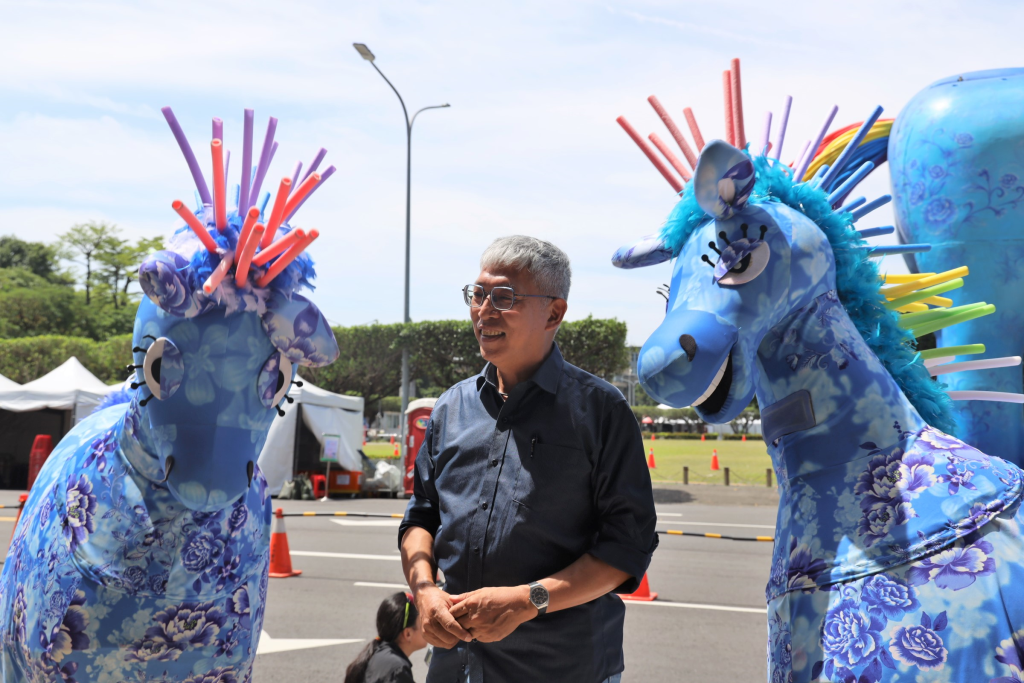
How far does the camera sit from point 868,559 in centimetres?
166

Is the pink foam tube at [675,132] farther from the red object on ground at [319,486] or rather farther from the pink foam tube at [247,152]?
the red object on ground at [319,486]

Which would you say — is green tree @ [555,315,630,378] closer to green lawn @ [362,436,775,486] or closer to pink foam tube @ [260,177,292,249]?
green lawn @ [362,436,775,486]

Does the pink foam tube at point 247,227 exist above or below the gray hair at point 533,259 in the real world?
above

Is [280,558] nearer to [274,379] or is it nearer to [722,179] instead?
[274,379]

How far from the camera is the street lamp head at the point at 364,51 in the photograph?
1510 cm

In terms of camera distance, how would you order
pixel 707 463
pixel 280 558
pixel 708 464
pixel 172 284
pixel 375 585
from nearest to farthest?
1. pixel 172 284
2. pixel 375 585
3. pixel 280 558
4. pixel 708 464
5. pixel 707 463

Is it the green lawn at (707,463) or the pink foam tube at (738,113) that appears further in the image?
the green lawn at (707,463)

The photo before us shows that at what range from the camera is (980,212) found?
9.35 feet

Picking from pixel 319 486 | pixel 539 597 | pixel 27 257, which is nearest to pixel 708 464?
pixel 319 486

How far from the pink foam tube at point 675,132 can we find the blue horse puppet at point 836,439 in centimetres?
20

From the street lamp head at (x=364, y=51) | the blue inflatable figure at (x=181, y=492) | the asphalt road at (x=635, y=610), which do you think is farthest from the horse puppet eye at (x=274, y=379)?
the street lamp head at (x=364, y=51)

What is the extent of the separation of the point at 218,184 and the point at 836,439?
189 cm

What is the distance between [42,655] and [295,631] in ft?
15.5

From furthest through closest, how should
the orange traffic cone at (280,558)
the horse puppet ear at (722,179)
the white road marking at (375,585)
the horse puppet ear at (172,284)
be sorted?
the orange traffic cone at (280,558)
the white road marking at (375,585)
the horse puppet ear at (172,284)
the horse puppet ear at (722,179)
